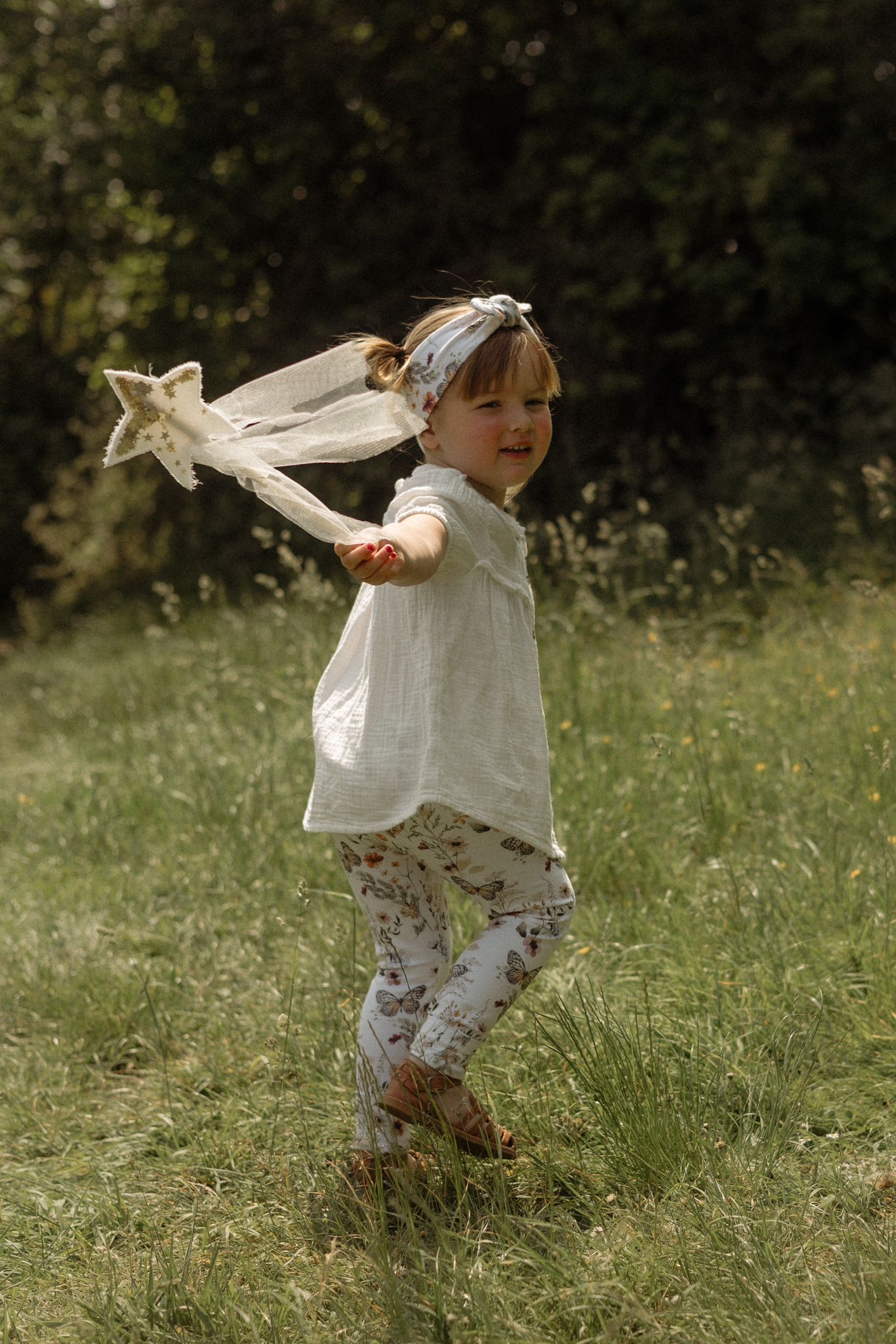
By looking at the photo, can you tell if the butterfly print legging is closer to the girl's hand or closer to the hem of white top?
the hem of white top

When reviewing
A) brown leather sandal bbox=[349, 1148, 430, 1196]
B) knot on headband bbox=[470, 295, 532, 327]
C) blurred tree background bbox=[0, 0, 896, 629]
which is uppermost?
blurred tree background bbox=[0, 0, 896, 629]

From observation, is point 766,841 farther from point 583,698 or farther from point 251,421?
point 251,421

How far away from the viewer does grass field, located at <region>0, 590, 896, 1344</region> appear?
2.06 meters

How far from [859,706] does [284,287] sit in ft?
26.9

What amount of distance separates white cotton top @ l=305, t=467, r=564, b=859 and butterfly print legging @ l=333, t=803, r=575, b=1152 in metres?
0.05

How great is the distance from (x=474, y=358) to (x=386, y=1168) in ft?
4.62

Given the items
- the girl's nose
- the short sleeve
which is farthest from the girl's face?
the short sleeve

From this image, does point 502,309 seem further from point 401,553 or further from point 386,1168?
point 386,1168

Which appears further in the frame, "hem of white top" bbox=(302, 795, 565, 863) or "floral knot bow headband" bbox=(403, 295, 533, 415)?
"floral knot bow headband" bbox=(403, 295, 533, 415)

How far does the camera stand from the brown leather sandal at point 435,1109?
2.30 meters

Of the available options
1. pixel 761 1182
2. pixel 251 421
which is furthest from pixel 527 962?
pixel 251 421

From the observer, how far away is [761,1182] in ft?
7.25

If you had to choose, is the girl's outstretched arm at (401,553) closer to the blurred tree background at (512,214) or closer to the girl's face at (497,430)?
the girl's face at (497,430)

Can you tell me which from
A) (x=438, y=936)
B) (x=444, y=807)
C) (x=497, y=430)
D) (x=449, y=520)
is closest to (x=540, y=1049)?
(x=438, y=936)
